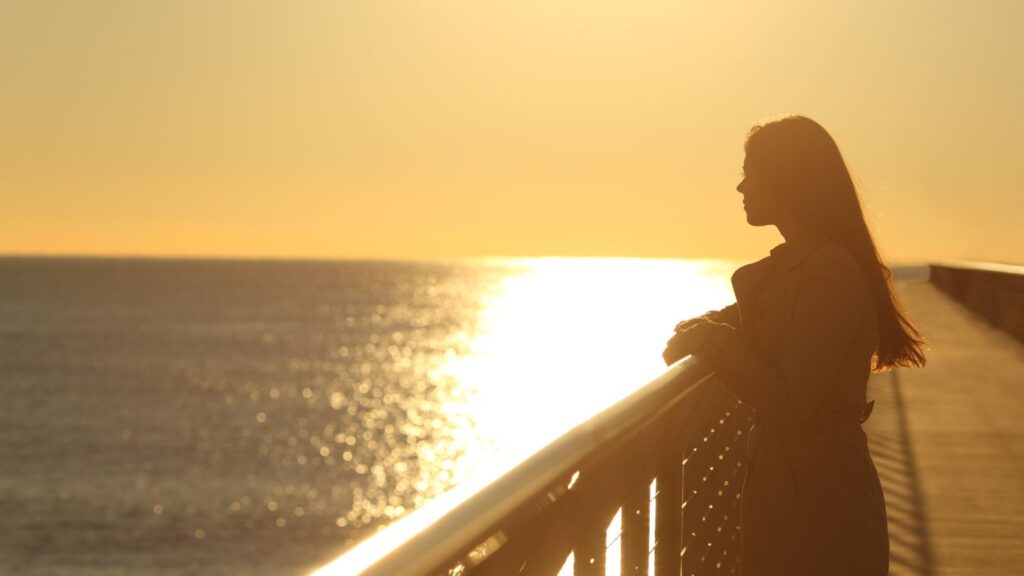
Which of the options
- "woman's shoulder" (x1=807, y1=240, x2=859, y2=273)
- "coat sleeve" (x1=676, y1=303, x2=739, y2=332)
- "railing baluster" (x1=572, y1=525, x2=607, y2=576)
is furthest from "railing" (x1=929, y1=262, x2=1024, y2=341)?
"railing baluster" (x1=572, y1=525, x2=607, y2=576)

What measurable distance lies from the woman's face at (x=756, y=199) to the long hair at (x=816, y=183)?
0.02 meters

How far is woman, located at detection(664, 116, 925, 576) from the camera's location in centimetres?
306

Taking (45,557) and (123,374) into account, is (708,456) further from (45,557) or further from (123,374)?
(123,374)

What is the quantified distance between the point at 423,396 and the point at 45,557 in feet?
156

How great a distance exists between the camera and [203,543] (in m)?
68.6

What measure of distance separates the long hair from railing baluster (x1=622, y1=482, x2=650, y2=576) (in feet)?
2.35

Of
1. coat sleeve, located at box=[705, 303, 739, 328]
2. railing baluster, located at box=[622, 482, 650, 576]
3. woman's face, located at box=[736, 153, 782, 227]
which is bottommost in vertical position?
railing baluster, located at box=[622, 482, 650, 576]

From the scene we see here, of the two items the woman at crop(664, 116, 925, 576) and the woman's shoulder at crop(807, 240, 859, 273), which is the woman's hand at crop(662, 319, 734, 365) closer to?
the woman at crop(664, 116, 925, 576)

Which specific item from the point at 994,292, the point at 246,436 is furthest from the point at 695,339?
the point at 246,436

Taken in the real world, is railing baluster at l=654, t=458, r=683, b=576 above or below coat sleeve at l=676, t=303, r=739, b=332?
below

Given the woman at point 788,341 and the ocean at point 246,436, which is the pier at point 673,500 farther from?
the ocean at point 246,436

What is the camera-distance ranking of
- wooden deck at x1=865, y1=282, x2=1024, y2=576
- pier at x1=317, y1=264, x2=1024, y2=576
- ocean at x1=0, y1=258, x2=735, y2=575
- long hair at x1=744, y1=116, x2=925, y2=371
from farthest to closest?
ocean at x1=0, y1=258, x2=735, y2=575 → wooden deck at x1=865, y1=282, x2=1024, y2=576 → long hair at x1=744, y1=116, x2=925, y2=371 → pier at x1=317, y1=264, x2=1024, y2=576

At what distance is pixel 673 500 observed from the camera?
3381mm

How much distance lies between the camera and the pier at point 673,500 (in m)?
1.57
